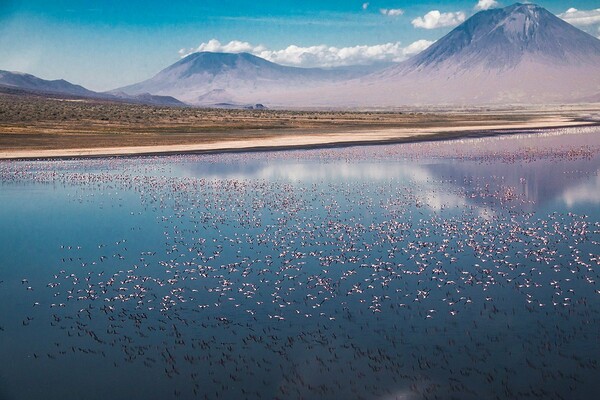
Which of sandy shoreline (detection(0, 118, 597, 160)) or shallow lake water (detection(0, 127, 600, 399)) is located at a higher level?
sandy shoreline (detection(0, 118, 597, 160))

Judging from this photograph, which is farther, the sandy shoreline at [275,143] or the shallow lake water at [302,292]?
the sandy shoreline at [275,143]

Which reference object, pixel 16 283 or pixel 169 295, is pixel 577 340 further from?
pixel 16 283

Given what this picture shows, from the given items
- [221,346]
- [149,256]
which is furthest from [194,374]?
[149,256]

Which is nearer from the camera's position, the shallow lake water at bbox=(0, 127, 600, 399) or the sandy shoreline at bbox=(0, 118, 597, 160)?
the shallow lake water at bbox=(0, 127, 600, 399)

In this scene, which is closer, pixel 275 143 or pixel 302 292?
pixel 302 292

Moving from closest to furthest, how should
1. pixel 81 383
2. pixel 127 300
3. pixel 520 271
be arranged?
pixel 81 383
pixel 127 300
pixel 520 271

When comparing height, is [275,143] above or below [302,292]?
above

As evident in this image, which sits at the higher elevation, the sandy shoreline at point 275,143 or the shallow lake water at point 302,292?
the sandy shoreline at point 275,143

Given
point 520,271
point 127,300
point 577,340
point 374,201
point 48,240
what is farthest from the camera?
point 374,201
